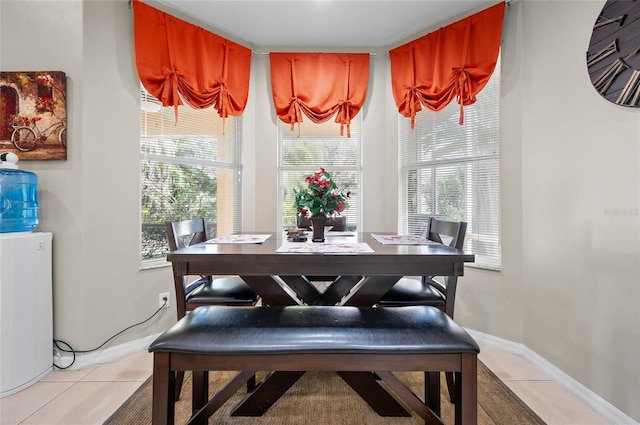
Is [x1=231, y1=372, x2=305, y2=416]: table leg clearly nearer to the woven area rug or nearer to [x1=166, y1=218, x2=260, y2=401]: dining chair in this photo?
the woven area rug

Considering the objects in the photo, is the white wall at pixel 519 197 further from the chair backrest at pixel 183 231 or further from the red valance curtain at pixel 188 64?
the chair backrest at pixel 183 231

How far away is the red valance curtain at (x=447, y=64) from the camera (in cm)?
234

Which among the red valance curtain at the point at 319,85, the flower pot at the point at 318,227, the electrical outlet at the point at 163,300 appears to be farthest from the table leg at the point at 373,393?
the red valance curtain at the point at 319,85

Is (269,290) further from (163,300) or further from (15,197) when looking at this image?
(15,197)

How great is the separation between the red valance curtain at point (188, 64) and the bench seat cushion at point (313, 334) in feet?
6.30

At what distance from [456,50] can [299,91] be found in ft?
4.57

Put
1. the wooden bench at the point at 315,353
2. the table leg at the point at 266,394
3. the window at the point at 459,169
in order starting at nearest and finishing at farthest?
the wooden bench at the point at 315,353, the table leg at the point at 266,394, the window at the point at 459,169

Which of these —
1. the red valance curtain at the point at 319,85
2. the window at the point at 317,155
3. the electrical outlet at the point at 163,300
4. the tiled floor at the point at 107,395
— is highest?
the red valance curtain at the point at 319,85

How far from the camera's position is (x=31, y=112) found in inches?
77.9

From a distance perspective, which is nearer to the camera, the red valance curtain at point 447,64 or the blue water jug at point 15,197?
the blue water jug at point 15,197

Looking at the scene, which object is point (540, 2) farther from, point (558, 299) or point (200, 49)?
point (200, 49)

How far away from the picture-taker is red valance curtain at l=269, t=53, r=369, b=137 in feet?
9.78

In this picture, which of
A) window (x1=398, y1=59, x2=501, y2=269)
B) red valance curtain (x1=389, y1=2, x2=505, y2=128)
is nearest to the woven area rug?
window (x1=398, y1=59, x2=501, y2=269)

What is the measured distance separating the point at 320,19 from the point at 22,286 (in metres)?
2.85
